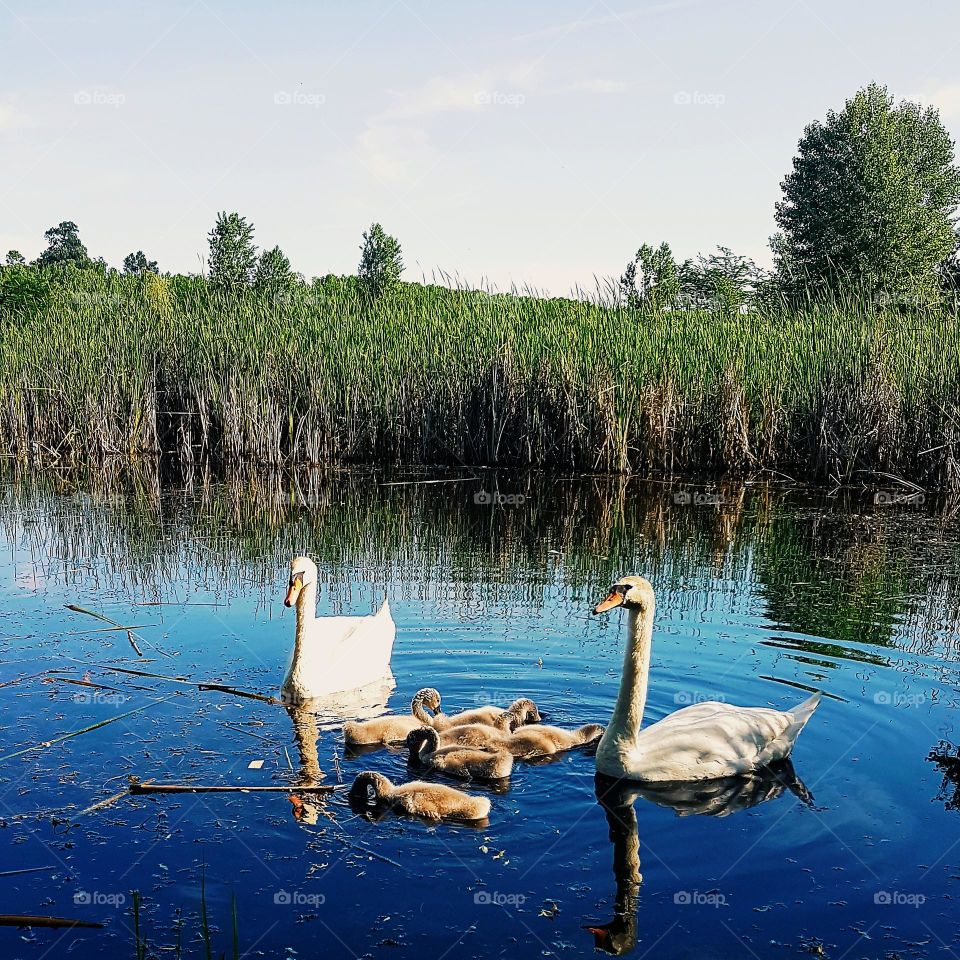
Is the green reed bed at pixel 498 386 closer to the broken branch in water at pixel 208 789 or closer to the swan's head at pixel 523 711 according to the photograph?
the swan's head at pixel 523 711

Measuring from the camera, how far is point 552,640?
8.04 m

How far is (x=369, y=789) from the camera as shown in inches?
206

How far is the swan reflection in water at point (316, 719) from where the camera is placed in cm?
524

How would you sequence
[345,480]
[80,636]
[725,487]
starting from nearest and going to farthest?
1. [80,636]
2. [725,487]
3. [345,480]

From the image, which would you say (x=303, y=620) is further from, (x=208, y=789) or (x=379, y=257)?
(x=379, y=257)

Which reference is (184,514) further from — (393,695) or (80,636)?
(393,695)

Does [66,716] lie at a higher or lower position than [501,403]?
lower

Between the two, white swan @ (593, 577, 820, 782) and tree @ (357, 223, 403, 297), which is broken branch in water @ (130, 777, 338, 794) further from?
tree @ (357, 223, 403, 297)

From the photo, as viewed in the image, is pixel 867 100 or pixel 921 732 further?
pixel 867 100

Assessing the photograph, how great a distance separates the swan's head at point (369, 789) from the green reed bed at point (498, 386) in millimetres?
11646

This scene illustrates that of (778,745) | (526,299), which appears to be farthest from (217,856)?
(526,299)

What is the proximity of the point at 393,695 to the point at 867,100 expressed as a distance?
47055mm

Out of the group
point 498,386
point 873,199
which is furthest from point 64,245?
point 498,386

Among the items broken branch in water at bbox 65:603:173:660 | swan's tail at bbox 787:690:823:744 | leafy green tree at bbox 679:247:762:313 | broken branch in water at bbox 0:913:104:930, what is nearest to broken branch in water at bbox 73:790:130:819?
broken branch in water at bbox 0:913:104:930
